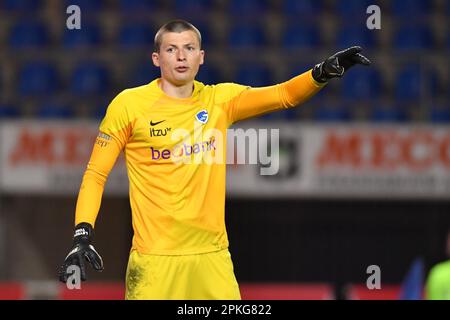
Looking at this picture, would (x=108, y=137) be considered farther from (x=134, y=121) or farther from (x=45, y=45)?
(x=45, y=45)

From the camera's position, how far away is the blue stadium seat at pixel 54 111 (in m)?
14.1

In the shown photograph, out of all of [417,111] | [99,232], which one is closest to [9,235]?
[99,232]

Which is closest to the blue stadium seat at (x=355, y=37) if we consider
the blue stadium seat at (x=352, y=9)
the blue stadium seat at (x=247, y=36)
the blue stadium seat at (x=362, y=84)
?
the blue stadium seat at (x=352, y=9)

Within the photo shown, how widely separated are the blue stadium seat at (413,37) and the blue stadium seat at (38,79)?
4.63m

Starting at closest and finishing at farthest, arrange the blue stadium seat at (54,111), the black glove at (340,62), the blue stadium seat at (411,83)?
the black glove at (340,62) < the blue stadium seat at (54,111) < the blue stadium seat at (411,83)

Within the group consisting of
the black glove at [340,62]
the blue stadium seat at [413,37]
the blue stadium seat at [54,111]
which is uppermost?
the blue stadium seat at [413,37]

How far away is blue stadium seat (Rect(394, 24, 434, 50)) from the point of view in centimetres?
1527

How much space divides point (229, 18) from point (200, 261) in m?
10.4

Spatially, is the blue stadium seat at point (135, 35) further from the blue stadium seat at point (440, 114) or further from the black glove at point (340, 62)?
the black glove at point (340, 62)

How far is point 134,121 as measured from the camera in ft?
17.5

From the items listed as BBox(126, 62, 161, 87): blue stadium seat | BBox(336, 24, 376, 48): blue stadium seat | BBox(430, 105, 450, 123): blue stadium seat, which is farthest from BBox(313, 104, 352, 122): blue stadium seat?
BBox(126, 62, 161, 87): blue stadium seat

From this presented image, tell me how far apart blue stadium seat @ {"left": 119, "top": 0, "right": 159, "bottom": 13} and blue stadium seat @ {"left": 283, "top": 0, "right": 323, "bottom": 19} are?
1.81 meters

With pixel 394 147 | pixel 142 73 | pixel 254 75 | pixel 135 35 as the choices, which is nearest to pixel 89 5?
pixel 135 35

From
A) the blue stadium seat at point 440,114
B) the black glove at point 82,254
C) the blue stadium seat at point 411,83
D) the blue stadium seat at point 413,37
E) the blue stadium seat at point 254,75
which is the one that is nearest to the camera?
the black glove at point 82,254
